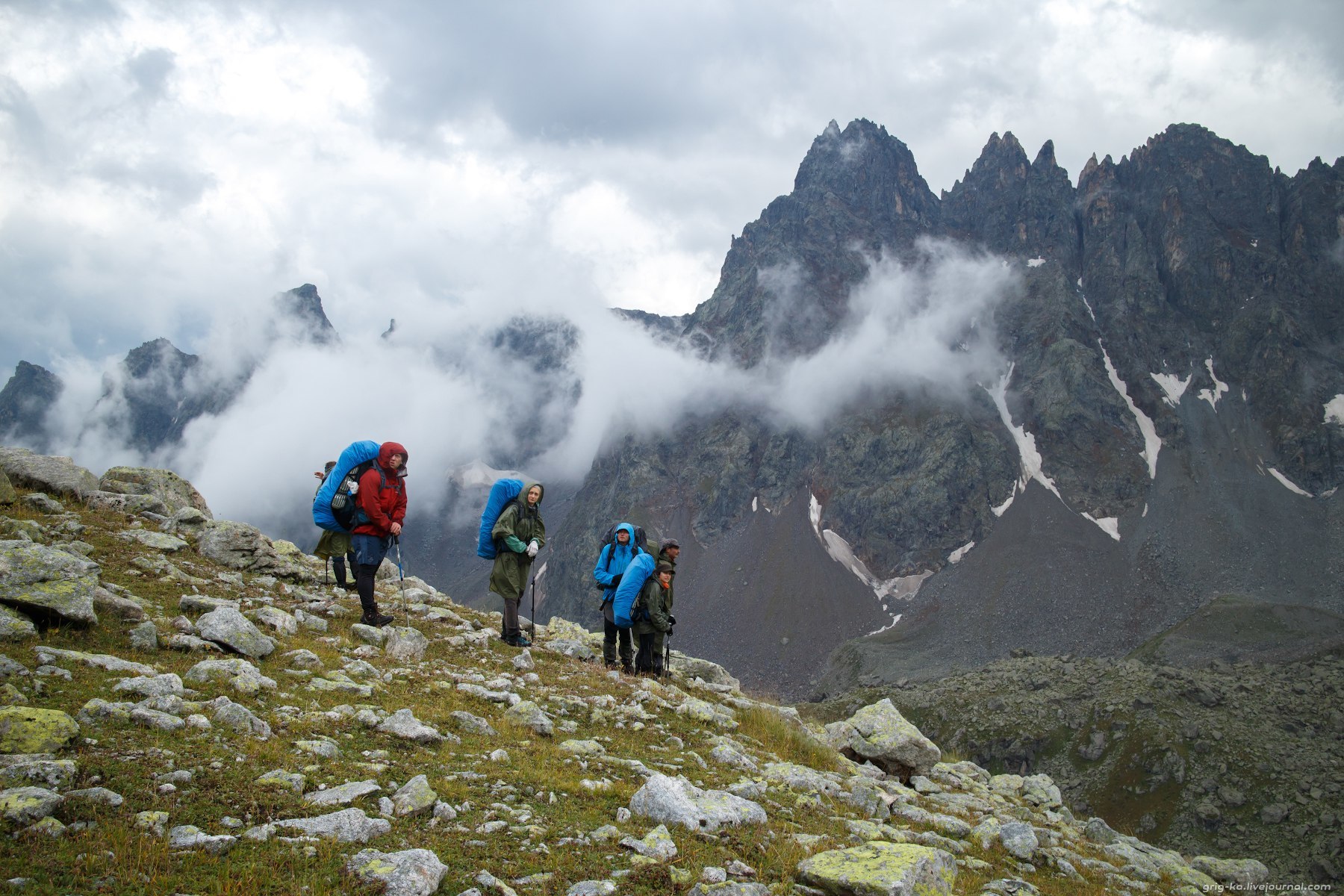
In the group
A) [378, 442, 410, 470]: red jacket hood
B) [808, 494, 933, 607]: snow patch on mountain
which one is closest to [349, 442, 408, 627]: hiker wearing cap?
[378, 442, 410, 470]: red jacket hood

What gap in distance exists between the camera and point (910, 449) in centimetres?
19150

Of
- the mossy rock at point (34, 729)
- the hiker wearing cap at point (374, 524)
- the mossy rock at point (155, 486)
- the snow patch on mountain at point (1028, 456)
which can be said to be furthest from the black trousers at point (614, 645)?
the snow patch on mountain at point (1028, 456)

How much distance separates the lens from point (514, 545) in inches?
583

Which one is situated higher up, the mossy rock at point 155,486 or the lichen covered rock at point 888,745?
the mossy rock at point 155,486

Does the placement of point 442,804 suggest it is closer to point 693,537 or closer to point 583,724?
point 583,724

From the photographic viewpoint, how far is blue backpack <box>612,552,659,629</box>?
15883 mm

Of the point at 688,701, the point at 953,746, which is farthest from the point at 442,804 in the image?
the point at 953,746

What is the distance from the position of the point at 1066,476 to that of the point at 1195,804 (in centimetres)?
13314

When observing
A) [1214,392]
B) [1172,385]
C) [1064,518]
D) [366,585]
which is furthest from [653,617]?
[1214,392]

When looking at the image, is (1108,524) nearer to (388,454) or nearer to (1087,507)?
(1087,507)

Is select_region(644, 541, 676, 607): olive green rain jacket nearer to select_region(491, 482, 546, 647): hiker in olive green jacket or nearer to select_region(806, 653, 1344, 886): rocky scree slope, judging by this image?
select_region(491, 482, 546, 647): hiker in olive green jacket

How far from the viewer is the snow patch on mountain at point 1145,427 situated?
175750 mm

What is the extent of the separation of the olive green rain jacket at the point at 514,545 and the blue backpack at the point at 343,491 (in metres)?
2.97

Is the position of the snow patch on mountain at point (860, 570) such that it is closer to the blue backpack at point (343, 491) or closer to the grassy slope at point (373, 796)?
the blue backpack at point (343, 491)
